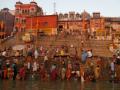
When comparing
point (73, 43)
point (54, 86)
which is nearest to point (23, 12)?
point (73, 43)

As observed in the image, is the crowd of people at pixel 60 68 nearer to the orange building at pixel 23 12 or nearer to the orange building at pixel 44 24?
the orange building at pixel 44 24

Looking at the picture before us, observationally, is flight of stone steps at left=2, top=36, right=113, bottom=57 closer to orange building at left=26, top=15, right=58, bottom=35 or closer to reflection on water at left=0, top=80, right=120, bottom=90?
orange building at left=26, top=15, right=58, bottom=35

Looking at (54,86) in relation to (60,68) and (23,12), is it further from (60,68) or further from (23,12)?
(23,12)

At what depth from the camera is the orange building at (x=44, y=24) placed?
58.6 meters

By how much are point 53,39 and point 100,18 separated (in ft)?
53.8

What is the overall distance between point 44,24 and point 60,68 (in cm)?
2849

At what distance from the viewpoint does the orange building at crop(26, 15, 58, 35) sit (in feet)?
192

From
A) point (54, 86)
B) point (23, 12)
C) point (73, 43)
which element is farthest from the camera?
point (23, 12)

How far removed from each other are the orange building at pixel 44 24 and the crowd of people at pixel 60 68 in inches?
949

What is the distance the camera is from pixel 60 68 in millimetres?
31750

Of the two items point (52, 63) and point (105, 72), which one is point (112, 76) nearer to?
point (105, 72)

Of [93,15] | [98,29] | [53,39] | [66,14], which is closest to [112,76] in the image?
[53,39]

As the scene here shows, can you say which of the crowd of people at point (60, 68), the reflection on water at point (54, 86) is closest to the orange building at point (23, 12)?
the crowd of people at point (60, 68)

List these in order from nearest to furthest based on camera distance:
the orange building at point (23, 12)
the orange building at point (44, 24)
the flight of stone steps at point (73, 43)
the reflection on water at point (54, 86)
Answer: the reflection on water at point (54, 86), the flight of stone steps at point (73, 43), the orange building at point (44, 24), the orange building at point (23, 12)
